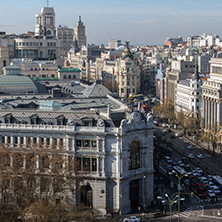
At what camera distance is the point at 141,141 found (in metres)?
99.6

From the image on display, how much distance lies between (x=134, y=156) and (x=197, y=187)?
20305 mm

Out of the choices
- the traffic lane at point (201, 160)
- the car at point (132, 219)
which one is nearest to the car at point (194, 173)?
the traffic lane at point (201, 160)

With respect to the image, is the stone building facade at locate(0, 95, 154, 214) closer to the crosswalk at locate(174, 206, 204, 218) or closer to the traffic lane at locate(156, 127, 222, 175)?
the crosswalk at locate(174, 206, 204, 218)

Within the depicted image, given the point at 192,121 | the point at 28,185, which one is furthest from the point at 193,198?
the point at 192,121

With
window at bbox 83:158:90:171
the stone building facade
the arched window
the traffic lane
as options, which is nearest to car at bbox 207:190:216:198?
the stone building facade

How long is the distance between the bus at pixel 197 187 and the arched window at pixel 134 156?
17253 millimetres

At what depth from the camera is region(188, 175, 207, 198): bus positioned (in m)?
109

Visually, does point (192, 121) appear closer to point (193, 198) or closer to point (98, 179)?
point (193, 198)

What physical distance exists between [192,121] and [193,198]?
234ft

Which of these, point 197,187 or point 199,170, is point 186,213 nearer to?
point 197,187

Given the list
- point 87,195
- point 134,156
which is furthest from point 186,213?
point 87,195

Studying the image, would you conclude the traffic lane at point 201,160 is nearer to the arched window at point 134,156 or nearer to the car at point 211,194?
the car at point 211,194

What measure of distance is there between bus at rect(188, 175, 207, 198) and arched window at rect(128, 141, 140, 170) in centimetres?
1725

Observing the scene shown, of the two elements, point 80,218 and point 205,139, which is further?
point 205,139
